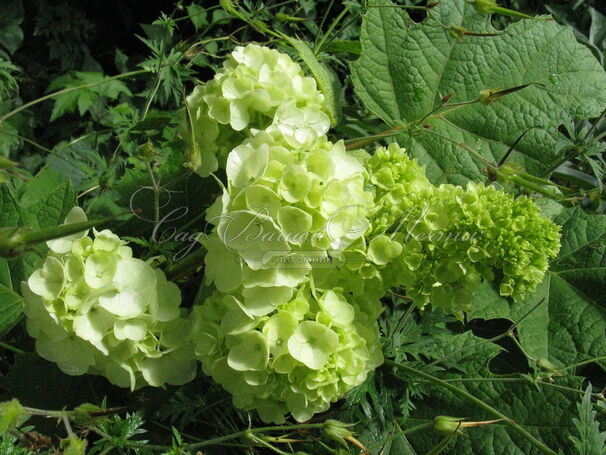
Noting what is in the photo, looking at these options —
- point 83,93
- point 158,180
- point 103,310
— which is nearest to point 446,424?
point 103,310

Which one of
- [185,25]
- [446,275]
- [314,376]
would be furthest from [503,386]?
[185,25]

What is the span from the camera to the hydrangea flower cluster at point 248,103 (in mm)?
822

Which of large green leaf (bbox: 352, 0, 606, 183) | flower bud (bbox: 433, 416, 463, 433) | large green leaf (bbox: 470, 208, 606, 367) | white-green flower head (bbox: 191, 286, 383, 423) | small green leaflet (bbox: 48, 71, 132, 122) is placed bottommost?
small green leaflet (bbox: 48, 71, 132, 122)

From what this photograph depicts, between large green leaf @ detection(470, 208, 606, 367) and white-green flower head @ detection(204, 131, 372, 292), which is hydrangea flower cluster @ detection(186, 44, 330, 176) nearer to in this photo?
white-green flower head @ detection(204, 131, 372, 292)

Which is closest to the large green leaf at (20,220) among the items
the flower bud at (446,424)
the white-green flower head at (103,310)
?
the white-green flower head at (103,310)

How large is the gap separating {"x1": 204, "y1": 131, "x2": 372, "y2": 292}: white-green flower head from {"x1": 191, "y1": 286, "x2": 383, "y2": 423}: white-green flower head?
0.11 feet

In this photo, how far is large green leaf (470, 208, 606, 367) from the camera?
1073 mm

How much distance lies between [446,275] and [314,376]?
0.74 feet

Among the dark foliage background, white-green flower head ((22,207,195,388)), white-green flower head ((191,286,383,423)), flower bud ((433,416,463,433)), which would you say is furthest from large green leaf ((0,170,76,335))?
flower bud ((433,416,463,433))

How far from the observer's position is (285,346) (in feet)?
2.38

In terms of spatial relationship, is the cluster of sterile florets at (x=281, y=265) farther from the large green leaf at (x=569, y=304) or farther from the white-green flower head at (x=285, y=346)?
the large green leaf at (x=569, y=304)

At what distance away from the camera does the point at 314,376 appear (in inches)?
28.9

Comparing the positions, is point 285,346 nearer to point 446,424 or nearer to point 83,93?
point 446,424

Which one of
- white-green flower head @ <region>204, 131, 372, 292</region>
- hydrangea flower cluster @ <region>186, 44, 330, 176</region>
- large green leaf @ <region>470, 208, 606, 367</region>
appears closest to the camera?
white-green flower head @ <region>204, 131, 372, 292</region>
